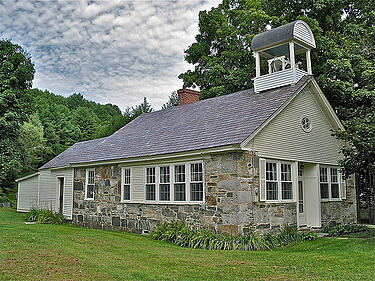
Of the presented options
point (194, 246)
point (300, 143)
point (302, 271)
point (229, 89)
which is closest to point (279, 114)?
point (300, 143)

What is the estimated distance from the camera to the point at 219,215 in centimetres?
1078

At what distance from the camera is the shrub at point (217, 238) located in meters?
10.1

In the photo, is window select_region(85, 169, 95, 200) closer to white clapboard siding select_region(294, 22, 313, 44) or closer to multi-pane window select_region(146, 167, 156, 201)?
multi-pane window select_region(146, 167, 156, 201)

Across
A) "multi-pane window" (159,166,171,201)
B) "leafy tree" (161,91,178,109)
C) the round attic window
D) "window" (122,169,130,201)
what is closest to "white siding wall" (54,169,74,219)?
"window" (122,169,130,201)

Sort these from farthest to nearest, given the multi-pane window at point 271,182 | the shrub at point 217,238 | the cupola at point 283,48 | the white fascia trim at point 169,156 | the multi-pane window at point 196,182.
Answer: the cupola at point 283,48 → the multi-pane window at point 196,182 → the multi-pane window at point 271,182 → the white fascia trim at point 169,156 → the shrub at point 217,238

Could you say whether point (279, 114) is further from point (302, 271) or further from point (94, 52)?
point (94, 52)

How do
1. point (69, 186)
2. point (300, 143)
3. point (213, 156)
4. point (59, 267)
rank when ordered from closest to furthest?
point (59, 267) < point (213, 156) < point (300, 143) < point (69, 186)

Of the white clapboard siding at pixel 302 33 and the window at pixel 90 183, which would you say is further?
the window at pixel 90 183

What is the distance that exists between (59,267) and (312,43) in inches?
473

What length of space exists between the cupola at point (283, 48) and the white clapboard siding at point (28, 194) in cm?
1372

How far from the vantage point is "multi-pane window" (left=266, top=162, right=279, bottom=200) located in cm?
1130

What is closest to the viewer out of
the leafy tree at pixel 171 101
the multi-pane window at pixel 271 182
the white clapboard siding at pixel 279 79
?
the multi-pane window at pixel 271 182

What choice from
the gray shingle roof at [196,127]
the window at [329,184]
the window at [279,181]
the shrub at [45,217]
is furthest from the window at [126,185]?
the window at [329,184]

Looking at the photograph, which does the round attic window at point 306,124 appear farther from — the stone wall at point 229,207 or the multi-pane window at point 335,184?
the stone wall at point 229,207
